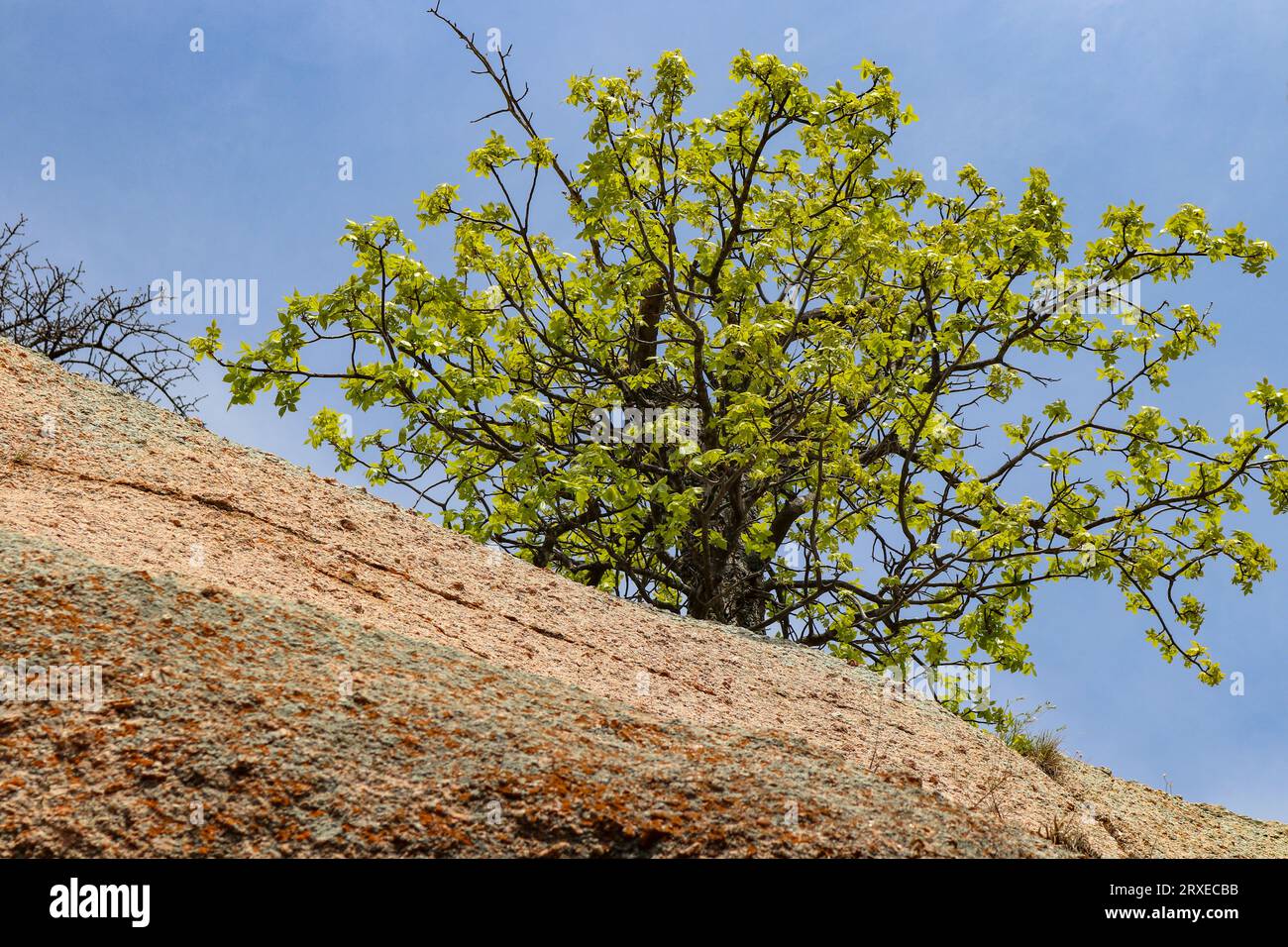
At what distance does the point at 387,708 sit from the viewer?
499 centimetres

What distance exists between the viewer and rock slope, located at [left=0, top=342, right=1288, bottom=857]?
427 centimetres

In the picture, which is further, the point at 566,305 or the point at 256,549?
the point at 566,305

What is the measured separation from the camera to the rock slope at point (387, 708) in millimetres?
4270

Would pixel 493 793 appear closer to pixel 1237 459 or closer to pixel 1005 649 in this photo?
pixel 1005 649

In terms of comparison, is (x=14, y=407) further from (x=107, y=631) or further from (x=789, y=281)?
(x=789, y=281)

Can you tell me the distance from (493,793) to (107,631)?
87.0 inches

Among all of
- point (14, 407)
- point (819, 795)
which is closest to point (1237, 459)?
point (819, 795)

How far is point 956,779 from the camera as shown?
6.71m

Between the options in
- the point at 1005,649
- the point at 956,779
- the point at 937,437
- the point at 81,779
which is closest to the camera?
the point at 81,779

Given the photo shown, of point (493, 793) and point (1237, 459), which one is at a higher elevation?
point (1237, 459)

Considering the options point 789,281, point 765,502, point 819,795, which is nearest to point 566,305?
point 789,281

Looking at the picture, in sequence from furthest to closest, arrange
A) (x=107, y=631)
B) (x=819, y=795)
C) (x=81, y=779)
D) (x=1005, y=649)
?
1. (x=1005, y=649)
2. (x=107, y=631)
3. (x=819, y=795)
4. (x=81, y=779)
